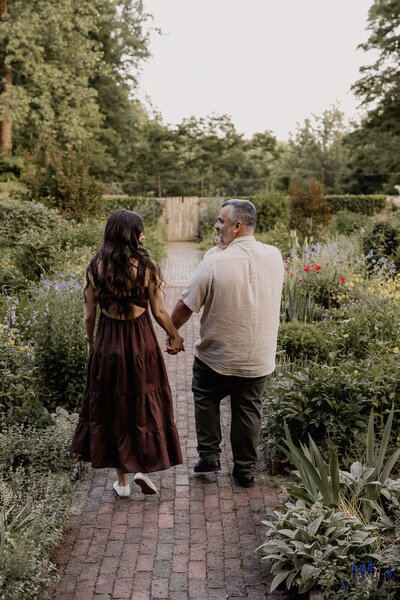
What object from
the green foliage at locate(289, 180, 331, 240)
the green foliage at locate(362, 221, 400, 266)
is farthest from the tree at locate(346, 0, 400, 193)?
the green foliage at locate(362, 221, 400, 266)

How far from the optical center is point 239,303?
11.7 feet

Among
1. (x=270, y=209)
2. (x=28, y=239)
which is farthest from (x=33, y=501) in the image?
(x=270, y=209)

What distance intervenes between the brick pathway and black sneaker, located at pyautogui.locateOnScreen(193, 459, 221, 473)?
51 mm

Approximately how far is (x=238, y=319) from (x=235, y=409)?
664 mm

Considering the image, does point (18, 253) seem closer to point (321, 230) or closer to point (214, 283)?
point (214, 283)

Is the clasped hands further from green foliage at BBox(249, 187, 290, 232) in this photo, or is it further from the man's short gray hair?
green foliage at BBox(249, 187, 290, 232)

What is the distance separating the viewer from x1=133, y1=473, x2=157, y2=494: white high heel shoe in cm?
371

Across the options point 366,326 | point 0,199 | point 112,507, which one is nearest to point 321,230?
point 0,199

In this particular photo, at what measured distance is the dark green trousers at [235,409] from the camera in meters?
3.77

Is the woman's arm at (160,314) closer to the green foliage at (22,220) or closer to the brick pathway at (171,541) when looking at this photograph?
the brick pathway at (171,541)

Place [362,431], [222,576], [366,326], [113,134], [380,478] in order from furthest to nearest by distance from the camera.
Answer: [113,134]
[366,326]
[362,431]
[380,478]
[222,576]

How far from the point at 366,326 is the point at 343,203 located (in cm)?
1824

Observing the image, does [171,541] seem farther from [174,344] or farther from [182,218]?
[182,218]

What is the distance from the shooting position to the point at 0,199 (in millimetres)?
12211
